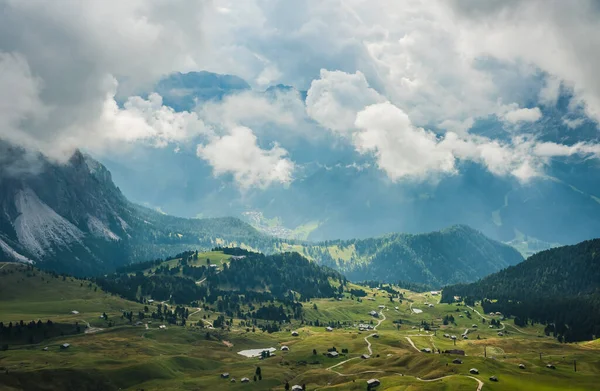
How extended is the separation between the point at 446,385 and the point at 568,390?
4565 cm

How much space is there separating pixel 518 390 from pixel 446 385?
83.2 ft

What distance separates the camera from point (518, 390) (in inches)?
7633

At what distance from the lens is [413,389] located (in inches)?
7549

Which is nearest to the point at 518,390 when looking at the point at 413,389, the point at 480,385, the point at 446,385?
the point at 480,385

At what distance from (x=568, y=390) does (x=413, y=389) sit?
2299 inches

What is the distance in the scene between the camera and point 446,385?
19512cm

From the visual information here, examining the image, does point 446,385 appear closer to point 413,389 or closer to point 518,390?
point 413,389

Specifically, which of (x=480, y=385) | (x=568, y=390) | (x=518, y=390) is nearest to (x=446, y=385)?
(x=480, y=385)

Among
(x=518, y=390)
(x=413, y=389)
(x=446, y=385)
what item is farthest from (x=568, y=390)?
(x=413, y=389)

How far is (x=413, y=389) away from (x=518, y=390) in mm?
37878

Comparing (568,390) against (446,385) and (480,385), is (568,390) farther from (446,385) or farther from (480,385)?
(446,385)

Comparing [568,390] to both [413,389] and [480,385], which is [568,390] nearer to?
[480,385]

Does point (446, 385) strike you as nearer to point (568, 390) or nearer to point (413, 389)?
point (413, 389)

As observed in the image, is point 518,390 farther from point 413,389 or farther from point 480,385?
point 413,389
